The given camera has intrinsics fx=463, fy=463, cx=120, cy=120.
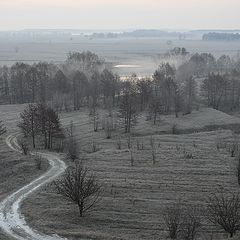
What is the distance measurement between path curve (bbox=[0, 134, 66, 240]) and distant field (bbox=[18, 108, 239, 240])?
0.66 m

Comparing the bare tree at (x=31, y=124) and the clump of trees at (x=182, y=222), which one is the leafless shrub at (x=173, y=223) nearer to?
the clump of trees at (x=182, y=222)

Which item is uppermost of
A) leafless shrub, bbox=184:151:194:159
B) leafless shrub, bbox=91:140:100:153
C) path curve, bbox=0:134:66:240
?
path curve, bbox=0:134:66:240

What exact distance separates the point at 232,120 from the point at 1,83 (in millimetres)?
60559

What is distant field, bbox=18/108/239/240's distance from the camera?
31.3 meters

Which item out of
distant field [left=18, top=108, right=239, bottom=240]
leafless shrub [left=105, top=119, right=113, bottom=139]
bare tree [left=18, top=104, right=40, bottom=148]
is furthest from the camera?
leafless shrub [left=105, top=119, right=113, bottom=139]

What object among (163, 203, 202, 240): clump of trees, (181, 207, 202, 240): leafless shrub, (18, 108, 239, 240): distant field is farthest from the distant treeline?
(181, 207, 202, 240): leafless shrub

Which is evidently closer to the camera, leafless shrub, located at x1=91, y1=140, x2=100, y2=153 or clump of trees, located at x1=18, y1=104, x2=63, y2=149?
leafless shrub, located at x1=91, y1=140, x2=100, y2=153

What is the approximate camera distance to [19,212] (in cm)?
3425

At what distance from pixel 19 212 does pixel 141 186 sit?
11281 millimetres

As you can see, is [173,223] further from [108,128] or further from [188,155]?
[108,128]

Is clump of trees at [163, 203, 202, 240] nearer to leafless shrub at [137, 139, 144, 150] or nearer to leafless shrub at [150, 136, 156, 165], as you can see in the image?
leafless shrub at [150, 136, 156, 165]

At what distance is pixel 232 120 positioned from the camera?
264ft

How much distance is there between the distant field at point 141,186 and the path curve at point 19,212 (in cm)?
66

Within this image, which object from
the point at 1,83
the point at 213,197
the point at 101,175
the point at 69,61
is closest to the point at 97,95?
the point at 1,83
